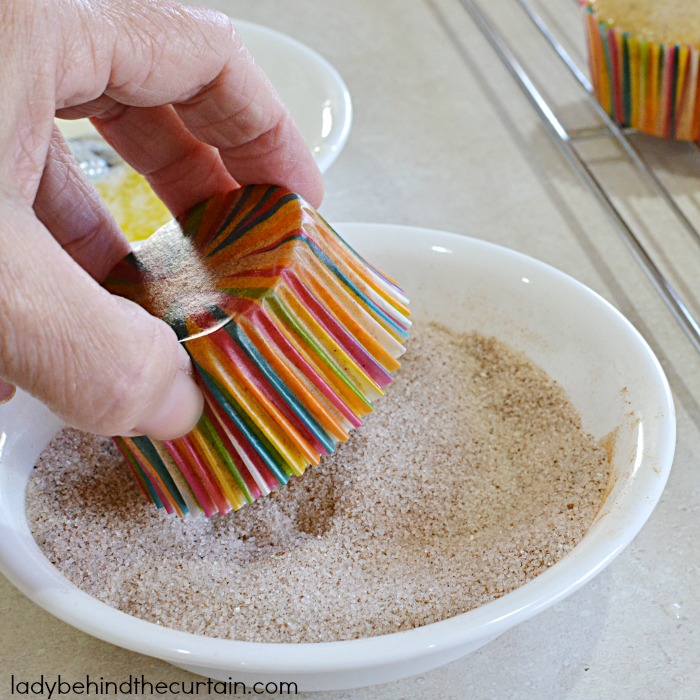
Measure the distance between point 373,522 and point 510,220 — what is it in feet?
1.39

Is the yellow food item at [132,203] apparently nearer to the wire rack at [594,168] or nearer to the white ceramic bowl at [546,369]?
the white ceramic bowl at [546,369]

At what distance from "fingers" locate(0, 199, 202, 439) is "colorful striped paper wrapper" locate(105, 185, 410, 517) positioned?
2.5 inches

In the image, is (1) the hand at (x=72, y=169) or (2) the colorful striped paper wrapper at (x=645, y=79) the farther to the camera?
(2) the colorful striped paper wrapper at (x=645, y=79)

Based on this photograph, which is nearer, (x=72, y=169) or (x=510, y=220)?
(x=72, y=169)

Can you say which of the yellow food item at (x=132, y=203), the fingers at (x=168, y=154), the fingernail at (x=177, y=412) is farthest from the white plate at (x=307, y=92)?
the fingernail at (x=177, y=412)

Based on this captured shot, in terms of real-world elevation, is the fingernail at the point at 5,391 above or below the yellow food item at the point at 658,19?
below

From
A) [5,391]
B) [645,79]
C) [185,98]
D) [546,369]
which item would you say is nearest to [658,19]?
[645,79]

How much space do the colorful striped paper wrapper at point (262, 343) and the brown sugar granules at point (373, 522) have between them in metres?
0.03

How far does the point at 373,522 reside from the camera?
19.6 inches

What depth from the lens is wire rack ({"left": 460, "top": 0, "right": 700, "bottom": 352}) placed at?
732mm

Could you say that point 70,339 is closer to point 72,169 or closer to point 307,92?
point 72,169

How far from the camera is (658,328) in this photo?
723 millimetres

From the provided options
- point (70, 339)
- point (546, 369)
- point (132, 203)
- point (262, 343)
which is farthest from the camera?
point (132, 203)

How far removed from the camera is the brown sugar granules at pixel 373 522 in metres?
0.44
